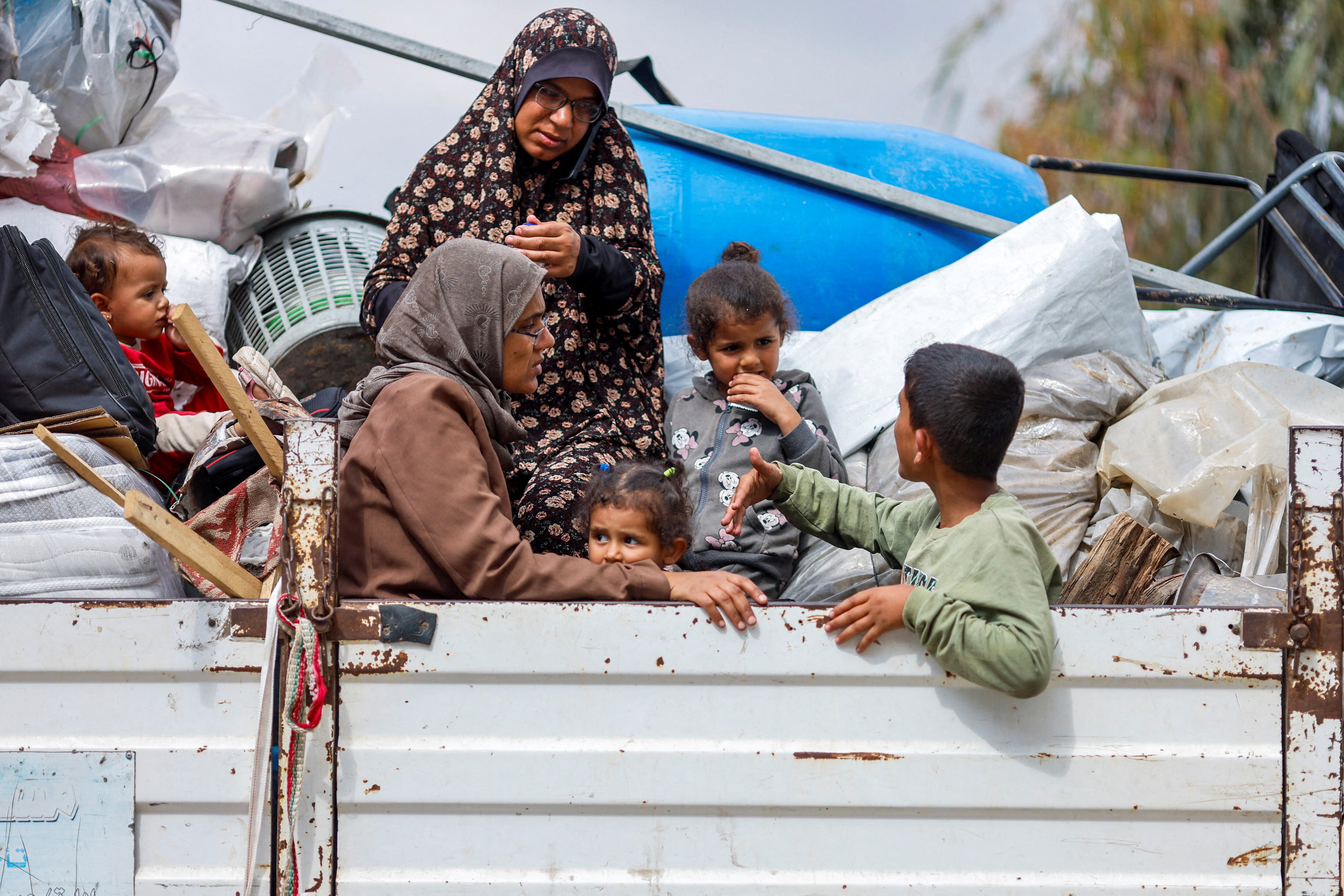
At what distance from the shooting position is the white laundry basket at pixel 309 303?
2.74 m

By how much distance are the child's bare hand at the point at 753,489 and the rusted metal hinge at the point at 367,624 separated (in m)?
0.58

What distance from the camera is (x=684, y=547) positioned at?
2150 millimetres

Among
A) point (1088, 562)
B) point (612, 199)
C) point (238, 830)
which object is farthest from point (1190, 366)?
point (238, 830)

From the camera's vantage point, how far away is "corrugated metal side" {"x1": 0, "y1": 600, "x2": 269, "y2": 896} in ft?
4.83

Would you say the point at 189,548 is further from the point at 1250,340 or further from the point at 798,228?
the point at 1250,340

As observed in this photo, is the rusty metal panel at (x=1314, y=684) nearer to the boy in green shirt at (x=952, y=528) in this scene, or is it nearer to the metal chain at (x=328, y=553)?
the boy in green shirt at (x=952, y=528)

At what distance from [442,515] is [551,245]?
2.84 ft

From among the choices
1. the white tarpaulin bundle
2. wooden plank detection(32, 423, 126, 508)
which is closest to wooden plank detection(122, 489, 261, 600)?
wooden plank detection(32, 423, 126, 508)

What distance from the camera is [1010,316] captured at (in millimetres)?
2547

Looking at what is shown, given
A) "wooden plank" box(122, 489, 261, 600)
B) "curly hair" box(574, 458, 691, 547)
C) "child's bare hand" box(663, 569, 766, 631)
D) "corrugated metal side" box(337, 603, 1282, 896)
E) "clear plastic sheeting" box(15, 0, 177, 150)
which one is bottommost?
"corrugated metal side" box(337, 603, 1282, 896)

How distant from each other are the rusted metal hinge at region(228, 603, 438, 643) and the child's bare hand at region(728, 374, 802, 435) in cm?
101

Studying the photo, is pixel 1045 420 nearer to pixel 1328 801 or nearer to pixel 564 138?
pixel 1328 801

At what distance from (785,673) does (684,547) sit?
68 cm

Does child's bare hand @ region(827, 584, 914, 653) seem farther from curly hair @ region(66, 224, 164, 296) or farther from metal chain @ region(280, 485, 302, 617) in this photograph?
curly hair @ region(66, 224, 164, 296)
